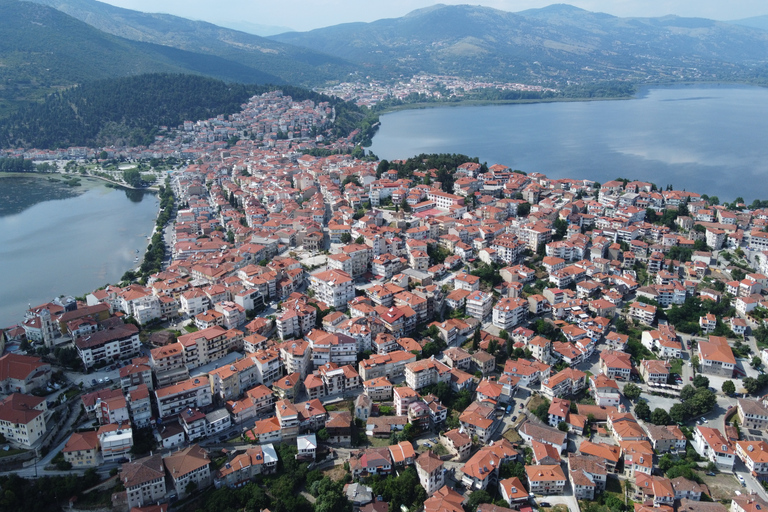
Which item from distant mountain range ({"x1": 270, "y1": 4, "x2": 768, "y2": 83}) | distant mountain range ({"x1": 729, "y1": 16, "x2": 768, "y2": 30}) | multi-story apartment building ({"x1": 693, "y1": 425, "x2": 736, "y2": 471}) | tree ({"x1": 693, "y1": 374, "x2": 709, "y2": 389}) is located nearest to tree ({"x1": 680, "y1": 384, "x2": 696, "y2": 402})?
tree ({"x1": 693, "y1": 374, "x2": 709, "y2": 389})

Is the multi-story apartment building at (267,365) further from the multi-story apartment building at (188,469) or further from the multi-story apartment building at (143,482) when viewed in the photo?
the multi-story apartment building at (143,482)

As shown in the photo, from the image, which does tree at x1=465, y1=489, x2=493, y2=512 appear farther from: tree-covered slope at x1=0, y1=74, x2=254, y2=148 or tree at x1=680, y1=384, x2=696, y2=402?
tree-covered slope at x1=0, y1=74, x2=254, y2=148

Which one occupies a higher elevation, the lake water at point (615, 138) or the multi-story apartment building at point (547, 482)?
the lake water at point (615, 138)

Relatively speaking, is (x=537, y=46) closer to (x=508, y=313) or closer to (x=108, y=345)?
(x=508, y=313)

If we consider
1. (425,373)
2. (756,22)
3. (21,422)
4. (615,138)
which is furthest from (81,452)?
(756,22)

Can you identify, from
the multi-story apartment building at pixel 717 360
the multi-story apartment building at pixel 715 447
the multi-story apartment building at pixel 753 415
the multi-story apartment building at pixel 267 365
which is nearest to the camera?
the multi-story apartment building at pixel 715 447

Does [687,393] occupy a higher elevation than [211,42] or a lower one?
lower

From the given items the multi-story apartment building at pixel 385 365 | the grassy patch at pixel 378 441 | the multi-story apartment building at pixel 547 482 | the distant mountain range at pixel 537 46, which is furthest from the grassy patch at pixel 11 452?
the distant mountain range at pixel 537 46
